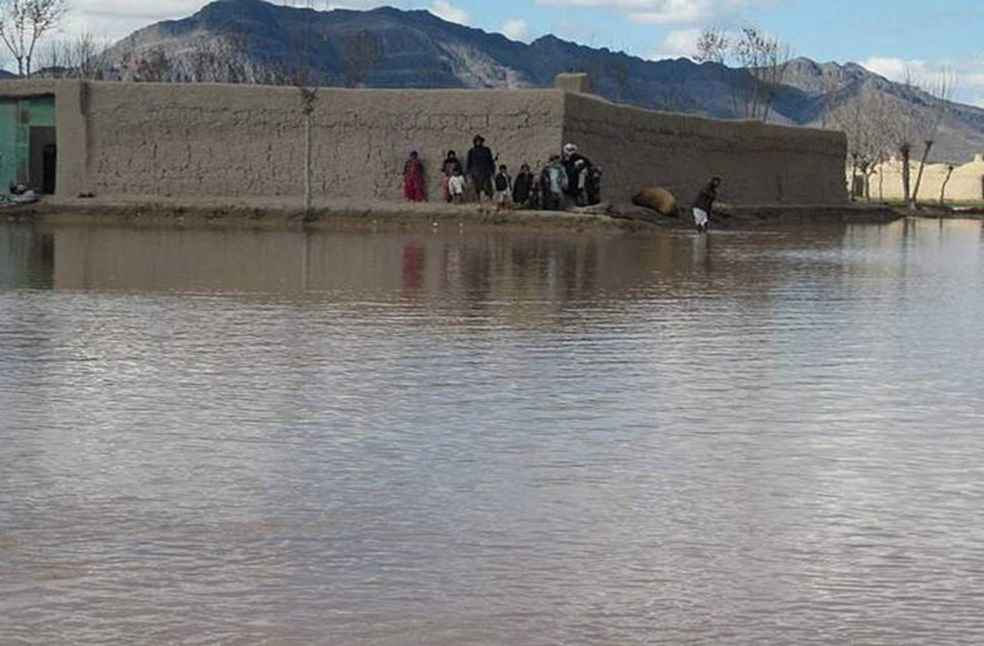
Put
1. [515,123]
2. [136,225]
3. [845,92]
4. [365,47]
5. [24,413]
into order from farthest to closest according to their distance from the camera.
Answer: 1. [845,92]
2. [365,47]
3. [515,123]
4. [136,225]
5. [24,413]

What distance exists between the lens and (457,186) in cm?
2909

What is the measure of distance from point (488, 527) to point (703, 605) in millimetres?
996

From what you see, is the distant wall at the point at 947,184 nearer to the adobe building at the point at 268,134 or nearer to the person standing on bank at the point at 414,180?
the adobe building at the point at 268,134

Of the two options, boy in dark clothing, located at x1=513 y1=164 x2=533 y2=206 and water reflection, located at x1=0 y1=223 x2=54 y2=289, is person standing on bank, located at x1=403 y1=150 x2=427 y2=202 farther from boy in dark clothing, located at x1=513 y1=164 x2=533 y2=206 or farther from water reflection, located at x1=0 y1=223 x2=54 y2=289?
water reflection, located at x1=0 y1=223 x2=54 y2=289

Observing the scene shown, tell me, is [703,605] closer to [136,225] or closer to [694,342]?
[694,342]

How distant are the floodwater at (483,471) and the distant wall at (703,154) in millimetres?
18369

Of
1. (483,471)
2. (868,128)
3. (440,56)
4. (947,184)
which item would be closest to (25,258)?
(483,471)

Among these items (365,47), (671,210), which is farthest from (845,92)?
(671,210)

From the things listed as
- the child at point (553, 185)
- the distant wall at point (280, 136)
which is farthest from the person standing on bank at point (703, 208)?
the distant wall at point (280, 136)

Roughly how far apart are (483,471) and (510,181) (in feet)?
76.3

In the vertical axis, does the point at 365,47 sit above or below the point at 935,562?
above

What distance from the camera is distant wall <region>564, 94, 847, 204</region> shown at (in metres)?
31.3

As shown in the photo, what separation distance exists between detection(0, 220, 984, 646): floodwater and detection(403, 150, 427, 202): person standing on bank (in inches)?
645

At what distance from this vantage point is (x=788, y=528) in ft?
17.9
